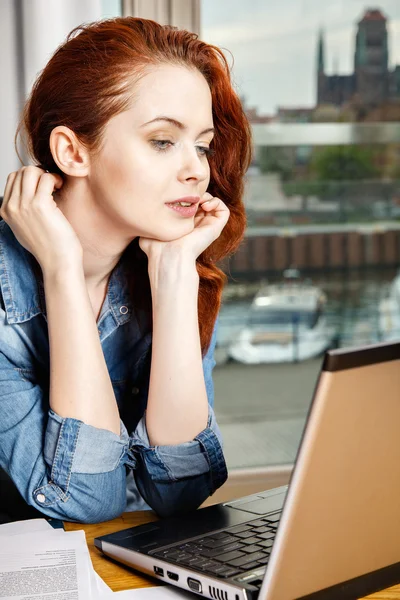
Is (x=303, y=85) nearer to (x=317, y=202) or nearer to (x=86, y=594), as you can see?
(x=317, y=202)

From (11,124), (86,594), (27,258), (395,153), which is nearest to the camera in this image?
(86,594)

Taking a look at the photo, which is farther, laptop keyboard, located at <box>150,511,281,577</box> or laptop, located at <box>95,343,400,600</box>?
laptop keyboard, located at <box>150,511,281,577</box>

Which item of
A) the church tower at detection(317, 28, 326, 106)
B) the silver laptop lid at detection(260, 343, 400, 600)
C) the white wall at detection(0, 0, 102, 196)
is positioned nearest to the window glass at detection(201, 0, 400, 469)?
the church tower at detection(317, 28, 326, 106)

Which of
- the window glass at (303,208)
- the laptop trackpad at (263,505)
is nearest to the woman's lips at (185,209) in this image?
the laptop trackpad at (263,505)

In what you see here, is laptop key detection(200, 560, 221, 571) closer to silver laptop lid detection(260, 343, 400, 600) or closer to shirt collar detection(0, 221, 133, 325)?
silver laptop lid detection(260, 343, 400, 600)

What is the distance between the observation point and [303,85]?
2.70 metres

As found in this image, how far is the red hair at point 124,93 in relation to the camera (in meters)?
1.26

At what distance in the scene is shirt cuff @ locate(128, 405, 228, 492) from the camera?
46.1 inches

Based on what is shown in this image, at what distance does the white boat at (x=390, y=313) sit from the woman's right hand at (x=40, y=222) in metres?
1.96

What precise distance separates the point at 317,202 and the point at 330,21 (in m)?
0.62

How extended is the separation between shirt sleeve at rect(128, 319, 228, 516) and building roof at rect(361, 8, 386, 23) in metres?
2.05

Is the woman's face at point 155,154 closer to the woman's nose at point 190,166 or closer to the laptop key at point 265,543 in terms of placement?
the woman's nose at point 190,166

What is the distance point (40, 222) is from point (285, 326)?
1753 mm

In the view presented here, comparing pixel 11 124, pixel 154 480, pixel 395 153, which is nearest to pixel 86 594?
pixel 154 480
